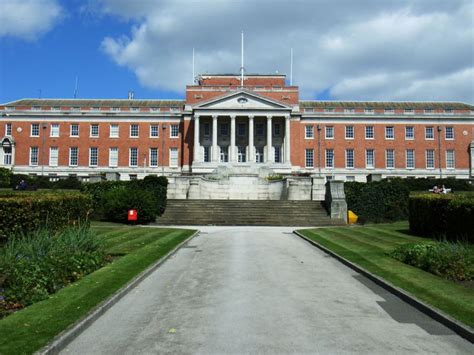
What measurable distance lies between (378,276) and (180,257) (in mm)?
6766

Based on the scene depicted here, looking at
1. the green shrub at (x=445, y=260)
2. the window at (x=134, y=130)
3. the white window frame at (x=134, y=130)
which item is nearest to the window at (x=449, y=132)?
the white window frame at (x=134, y=130)

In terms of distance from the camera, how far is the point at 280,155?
73812 millimetres

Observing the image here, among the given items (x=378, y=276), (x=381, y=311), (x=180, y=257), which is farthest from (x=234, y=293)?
(x=180, y=257)

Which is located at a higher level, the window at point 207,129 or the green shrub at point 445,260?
the window at point 207,129

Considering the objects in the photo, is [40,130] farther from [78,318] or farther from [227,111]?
[78,318]

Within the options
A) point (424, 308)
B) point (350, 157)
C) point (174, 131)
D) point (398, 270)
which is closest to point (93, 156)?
point (174, 131)

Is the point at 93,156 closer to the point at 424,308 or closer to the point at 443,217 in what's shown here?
the point at 443,217

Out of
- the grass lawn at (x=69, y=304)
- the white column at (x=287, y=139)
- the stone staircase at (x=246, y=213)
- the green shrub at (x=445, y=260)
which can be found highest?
the white column at (x=287, y=139)

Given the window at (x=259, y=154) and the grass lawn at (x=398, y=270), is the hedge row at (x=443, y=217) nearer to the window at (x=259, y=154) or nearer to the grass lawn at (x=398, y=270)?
the grass lawn at (x=398, y=270)

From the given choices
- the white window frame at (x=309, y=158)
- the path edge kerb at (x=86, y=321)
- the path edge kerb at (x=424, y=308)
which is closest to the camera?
the path edge kerb at (x=86, y=321)

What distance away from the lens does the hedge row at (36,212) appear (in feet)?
48.5

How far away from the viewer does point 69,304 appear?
27.6 ft

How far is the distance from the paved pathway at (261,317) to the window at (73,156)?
222 feet

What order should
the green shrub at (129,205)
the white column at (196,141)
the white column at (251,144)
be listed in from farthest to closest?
the white column at (196,141)
the white column at (251,144)
the green shrub at (129,205)
